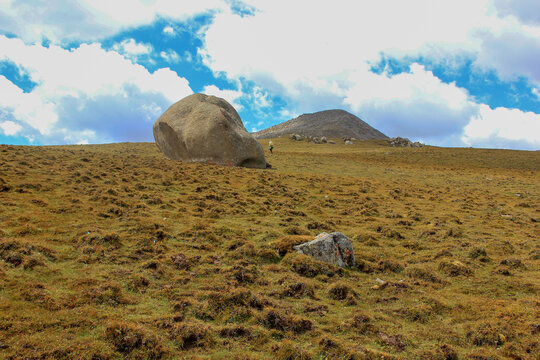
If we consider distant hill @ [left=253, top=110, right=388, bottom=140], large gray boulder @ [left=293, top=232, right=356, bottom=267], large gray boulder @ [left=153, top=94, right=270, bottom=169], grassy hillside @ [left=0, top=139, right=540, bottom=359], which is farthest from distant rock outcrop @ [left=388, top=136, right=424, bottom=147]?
large gray boulder @ [left=293, top=232, right=356, bottom=267]

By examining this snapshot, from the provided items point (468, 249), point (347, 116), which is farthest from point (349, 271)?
point (347, 116)

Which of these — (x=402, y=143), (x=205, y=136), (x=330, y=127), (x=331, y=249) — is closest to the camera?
(x=331, y=249)

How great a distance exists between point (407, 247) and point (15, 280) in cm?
→ 1263

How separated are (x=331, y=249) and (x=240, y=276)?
3.13 metres

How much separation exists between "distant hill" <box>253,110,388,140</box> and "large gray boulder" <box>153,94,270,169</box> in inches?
2435

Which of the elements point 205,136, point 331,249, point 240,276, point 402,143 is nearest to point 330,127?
point 402,143

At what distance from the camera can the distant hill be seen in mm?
98188

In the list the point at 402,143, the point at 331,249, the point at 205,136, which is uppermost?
the point at 402,143

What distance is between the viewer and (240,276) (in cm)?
904

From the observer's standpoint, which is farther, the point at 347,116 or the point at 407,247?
the point at 347,116

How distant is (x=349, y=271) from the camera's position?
10305mm

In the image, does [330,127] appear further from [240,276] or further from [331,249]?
[240,276]

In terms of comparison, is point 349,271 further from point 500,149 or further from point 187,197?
point 500,149

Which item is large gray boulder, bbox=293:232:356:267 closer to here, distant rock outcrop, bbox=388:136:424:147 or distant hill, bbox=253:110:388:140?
distant rock outcrop, bbox=388:136:424:147
